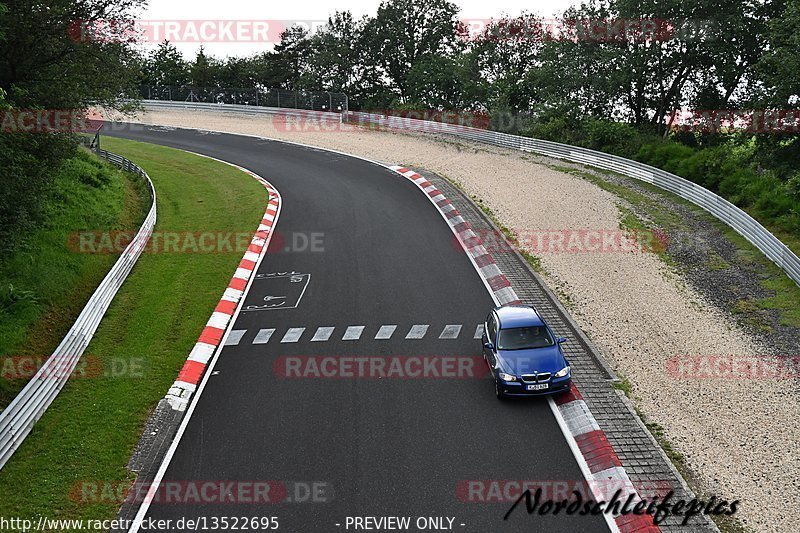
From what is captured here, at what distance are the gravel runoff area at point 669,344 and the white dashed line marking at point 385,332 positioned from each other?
5.05 m

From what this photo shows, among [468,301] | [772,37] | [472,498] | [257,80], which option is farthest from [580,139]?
[257,80]

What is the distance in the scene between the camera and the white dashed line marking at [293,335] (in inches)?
595

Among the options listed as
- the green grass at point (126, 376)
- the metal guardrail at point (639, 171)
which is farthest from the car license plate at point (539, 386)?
the metal guardrail at point (639, 171)

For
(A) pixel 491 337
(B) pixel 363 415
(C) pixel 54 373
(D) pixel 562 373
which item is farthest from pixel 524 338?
(C) pixel 54 373

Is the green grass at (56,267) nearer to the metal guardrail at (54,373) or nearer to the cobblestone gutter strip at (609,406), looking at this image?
the metal guardrail at (54,373)

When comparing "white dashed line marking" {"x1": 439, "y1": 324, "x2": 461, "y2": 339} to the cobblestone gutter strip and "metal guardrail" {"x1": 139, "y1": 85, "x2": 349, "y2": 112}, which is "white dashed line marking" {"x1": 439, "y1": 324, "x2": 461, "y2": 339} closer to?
the cobblestone gutter strip

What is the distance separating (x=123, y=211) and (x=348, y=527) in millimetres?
17999

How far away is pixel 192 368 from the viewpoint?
45.2ft

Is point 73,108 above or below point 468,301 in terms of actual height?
above

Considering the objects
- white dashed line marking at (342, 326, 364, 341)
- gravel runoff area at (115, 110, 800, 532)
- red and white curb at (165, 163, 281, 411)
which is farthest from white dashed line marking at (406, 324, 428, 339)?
red and white curb at (165, 163, 281, 411)

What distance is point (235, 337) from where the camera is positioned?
15258mm

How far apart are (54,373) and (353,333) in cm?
663

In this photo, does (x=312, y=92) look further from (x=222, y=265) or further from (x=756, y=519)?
(x=756, y=519)

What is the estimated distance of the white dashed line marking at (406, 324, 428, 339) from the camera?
15.1 m
